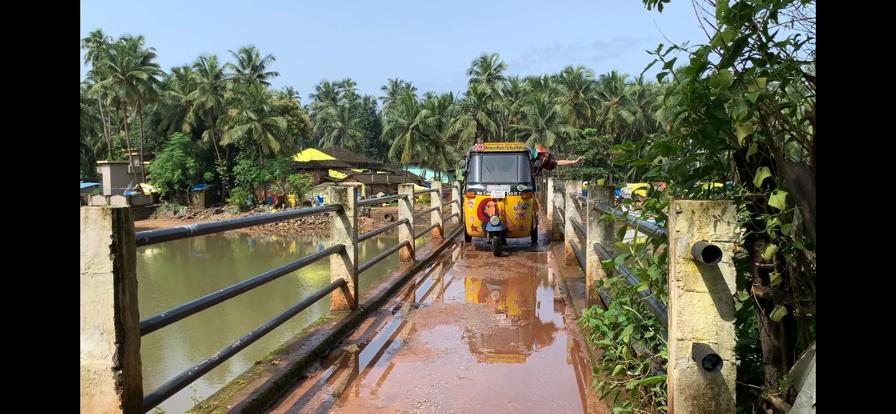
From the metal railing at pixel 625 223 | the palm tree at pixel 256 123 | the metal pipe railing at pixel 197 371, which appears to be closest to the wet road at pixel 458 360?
the metal pipe railing at pixel 197 371

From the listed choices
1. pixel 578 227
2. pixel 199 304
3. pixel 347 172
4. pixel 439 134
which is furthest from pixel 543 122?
pixel 199 304

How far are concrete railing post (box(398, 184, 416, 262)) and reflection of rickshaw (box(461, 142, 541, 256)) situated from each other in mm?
1684

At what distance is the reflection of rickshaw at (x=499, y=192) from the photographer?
31.6 ft

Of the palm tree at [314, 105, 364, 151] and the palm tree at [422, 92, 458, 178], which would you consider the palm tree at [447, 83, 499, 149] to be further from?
the palm tree at [314, 105, 364, 151]

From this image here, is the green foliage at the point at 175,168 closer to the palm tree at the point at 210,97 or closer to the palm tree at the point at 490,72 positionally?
the palm tree at the point at 210,97

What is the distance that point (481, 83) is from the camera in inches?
1718

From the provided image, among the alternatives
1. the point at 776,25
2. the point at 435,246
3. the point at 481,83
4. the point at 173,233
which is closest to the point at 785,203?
the point at 776,25

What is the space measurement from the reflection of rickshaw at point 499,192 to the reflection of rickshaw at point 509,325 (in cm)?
247

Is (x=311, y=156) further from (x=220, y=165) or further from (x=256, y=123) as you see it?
(x=256, y=123)

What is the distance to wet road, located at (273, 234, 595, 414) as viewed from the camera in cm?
332

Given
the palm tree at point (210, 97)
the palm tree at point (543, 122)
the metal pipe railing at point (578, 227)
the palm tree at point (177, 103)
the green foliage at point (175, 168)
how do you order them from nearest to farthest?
the metal pipe railing at point (578, 227), the green foliage at point (175, 168), the palm tree at point (210, 97), the palm tree at point (177, 103), the palm tree at point (543, 122)

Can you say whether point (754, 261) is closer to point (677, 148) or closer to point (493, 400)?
point (677, 148)

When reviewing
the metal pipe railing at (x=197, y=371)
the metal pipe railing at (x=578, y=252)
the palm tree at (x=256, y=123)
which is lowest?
the metal pipe railing at (x=197, y=371)

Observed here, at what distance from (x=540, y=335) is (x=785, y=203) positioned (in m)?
2.90
